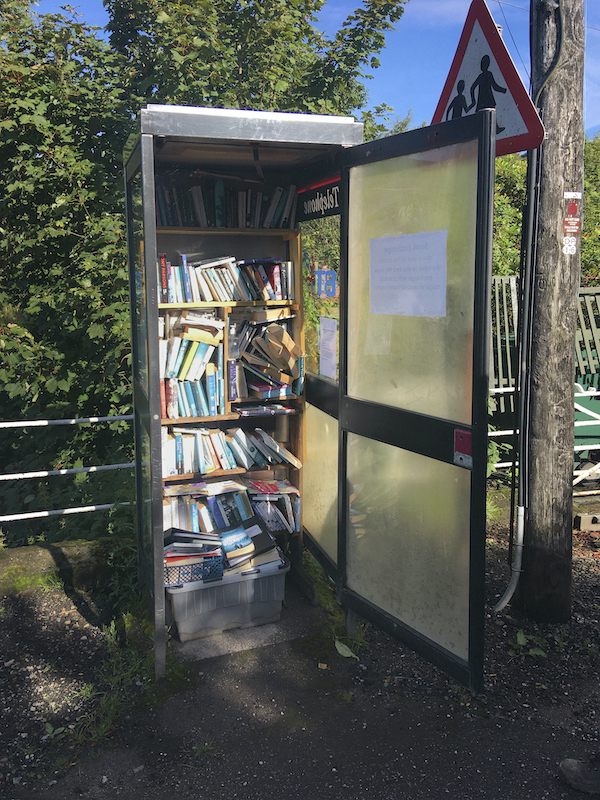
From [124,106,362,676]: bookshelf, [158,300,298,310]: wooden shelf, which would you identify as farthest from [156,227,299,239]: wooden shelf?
[158,300,298,310]: wooden shelf

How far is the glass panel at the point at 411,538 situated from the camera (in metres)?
2.87

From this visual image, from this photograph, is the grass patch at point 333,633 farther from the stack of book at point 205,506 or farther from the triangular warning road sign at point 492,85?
the triangular warning road sign at point 492,85

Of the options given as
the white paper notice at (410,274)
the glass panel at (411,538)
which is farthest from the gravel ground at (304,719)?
the white paper notice at (410,274)

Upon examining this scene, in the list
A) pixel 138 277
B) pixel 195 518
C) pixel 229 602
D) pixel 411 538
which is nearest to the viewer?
pixel 411 538

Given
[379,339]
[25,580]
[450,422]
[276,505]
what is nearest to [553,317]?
[379,339]

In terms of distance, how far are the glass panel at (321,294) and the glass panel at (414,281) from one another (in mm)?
249

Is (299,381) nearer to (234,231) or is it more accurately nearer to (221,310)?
(221,310)

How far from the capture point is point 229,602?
3729 mm

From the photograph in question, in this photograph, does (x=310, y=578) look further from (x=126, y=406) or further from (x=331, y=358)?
(x=126, y=406)

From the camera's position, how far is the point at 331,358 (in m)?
3.78

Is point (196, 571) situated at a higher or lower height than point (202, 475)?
lower

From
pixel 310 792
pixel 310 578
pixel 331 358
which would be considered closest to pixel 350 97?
pixel 331 358

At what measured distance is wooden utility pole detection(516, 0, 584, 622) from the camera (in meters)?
3.52

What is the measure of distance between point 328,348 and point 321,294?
0.33 metres
